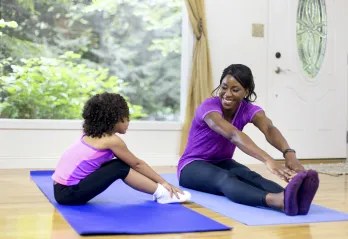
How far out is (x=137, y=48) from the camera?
16.6ft

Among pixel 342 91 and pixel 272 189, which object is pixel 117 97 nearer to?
pixel 272 189

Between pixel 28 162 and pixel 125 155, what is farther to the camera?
pixel 28 162

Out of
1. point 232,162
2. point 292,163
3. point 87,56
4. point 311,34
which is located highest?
point 311,34

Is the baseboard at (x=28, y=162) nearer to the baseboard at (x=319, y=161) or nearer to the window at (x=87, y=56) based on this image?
the window at (x=87, y=56)

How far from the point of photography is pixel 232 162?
3.11 meters

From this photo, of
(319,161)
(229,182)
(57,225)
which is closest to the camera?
(57,225)

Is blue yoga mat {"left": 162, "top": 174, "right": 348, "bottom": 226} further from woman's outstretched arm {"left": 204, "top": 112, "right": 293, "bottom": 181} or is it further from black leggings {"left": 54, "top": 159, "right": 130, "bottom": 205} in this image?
black leggings {"left": 54, "top": 159, "right": 130, "bottom": 205}

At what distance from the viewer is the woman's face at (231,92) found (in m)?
2.88

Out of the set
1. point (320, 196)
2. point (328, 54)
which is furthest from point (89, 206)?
point (328, 54)

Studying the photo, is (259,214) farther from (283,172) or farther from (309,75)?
(309,75)

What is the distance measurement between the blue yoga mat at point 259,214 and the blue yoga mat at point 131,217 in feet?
0.53

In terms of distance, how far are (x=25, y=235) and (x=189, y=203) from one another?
102 centimetres

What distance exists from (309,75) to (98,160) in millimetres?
3645

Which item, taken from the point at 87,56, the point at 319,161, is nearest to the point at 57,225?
the point at 87,56
